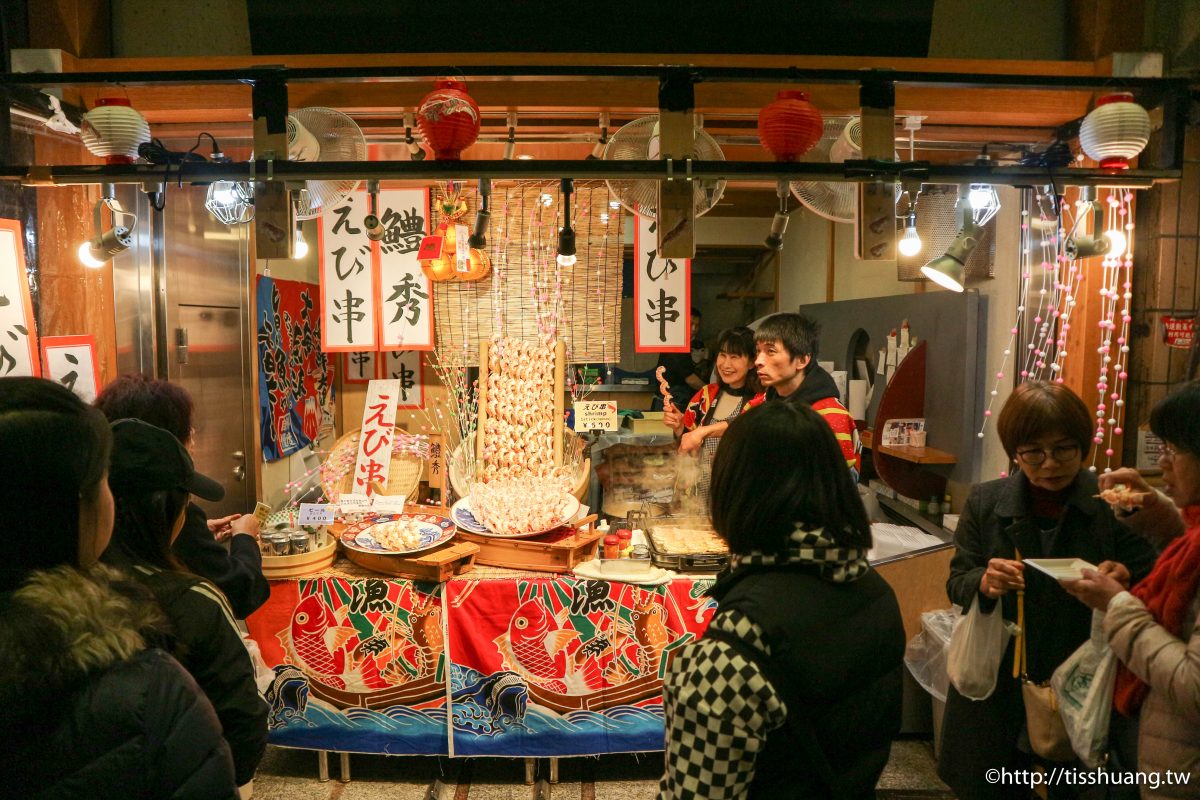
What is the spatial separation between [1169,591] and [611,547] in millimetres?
2339

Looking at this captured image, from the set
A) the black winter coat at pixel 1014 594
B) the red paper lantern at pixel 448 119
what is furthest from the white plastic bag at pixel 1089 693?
the red paper lantern at pixel 448 119

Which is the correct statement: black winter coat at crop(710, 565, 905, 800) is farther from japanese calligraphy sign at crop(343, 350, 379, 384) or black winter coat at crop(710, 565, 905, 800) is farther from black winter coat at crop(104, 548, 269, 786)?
japanese calligraphy sign at crop(343, 350, 379, 384)

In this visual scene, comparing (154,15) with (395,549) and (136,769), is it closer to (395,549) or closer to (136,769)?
(395,549)

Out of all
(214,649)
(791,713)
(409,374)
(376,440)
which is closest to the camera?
(791,713)

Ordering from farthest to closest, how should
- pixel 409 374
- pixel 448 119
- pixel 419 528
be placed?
pixel 409 374 → pixel 419 528 → pixel 448 119

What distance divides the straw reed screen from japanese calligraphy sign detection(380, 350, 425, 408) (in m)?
1.18

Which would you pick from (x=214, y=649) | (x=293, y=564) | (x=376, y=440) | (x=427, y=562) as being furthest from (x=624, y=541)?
(x=214, y=649)

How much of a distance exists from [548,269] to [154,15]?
2304 millimetres

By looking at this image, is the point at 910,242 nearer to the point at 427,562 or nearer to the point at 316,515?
the point at 427,562

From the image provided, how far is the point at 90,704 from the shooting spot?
1.20 metres

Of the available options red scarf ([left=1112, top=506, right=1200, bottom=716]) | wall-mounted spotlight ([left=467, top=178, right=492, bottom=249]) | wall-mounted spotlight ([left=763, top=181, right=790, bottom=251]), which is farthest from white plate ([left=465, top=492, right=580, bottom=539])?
red scarf ([left=1112, top=506, right=1200, bottom=716])

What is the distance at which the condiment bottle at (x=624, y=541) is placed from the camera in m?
3.77

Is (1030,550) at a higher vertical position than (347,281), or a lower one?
lower

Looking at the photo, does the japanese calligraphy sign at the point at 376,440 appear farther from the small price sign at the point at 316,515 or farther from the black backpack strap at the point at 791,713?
the black backpack strap at the point at 791,713
